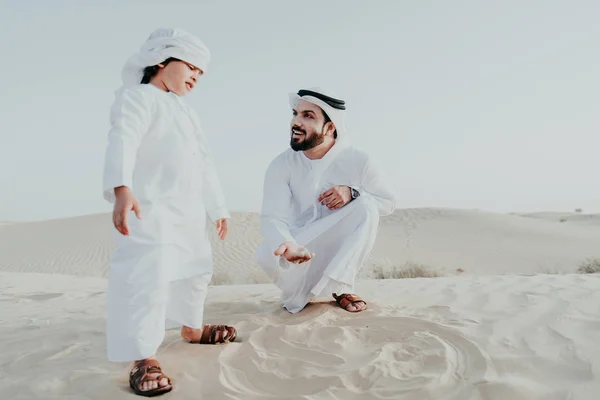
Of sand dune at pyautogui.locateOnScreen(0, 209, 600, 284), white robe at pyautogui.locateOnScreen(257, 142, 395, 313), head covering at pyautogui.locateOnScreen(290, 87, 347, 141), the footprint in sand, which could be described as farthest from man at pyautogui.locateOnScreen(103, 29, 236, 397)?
sand dune at pyautogui.locateOnScreen(0, 209, 600, 284)

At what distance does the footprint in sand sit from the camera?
234 cm

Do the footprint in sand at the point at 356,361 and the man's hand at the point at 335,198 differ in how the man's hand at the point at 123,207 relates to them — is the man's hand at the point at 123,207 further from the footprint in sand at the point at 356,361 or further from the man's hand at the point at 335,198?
the man's hand at the point at 335,198

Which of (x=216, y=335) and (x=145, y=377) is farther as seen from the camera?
(x=216, y=335)

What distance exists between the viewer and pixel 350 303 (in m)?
3.75

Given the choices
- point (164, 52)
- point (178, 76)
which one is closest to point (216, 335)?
point (178, 76)

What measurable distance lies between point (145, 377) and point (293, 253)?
1.28 metres

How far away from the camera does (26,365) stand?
9.50 ft

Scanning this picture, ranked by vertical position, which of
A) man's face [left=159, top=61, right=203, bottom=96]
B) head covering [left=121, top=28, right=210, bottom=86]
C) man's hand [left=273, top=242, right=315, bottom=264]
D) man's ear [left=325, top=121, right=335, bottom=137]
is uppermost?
head covering [left=121, top=28, right=210, bottom=86]

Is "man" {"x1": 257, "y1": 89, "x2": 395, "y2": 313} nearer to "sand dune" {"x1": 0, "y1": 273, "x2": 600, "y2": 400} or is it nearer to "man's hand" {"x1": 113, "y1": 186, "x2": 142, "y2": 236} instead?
"sand dune" {"x1": 0, "y1": 273, "x2": 600, "y2": 400}

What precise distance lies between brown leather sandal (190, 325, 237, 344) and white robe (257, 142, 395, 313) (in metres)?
0.74

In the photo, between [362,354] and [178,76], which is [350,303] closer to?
[362,354]

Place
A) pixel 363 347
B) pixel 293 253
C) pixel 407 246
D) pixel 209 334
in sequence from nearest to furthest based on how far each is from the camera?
pixel 363 347 → pixel 209 334 → pixel 293 253 → pixel 407 246

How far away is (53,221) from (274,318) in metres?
20.4

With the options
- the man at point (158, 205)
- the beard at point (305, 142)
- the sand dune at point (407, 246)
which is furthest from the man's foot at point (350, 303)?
the sand dune at point (407, 246)
